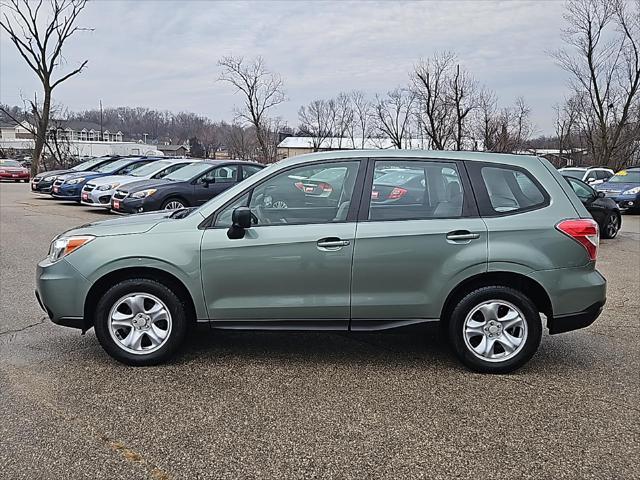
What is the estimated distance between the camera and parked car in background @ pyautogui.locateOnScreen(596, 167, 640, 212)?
19.6 m

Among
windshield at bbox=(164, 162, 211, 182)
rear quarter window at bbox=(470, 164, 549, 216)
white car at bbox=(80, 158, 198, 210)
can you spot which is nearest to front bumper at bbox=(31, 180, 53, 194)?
white car at bbox=(80, 158, 198, 210)

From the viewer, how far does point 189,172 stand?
558 inches

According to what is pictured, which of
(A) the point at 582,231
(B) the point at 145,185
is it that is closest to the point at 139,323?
(A) the point at 582,231

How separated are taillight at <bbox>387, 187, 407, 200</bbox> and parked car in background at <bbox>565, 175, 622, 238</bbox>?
30.0 ft

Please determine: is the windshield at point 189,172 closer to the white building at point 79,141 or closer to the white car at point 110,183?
the white car at point 110,183

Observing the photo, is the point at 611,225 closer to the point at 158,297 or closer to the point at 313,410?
the point at 313,410

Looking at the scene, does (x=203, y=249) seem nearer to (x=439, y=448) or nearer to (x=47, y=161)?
(x=439, y=448)

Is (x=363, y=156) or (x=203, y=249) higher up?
(x=363, y=156)

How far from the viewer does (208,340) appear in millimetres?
5191

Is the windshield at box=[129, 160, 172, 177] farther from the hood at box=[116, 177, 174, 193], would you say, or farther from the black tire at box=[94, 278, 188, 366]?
the black tire at box=[94, 278, 188, 366]

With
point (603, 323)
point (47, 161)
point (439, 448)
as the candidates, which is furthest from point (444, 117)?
point (439, 448)

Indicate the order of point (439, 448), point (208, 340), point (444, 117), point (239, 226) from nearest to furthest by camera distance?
point (439, 448)
point (239, 226)
point (208, 340)
point (444, 117)

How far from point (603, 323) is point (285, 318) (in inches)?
141

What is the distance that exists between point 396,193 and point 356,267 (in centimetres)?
70
